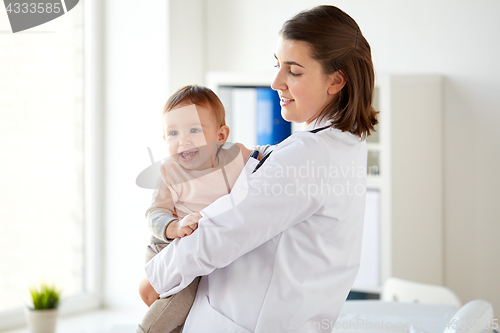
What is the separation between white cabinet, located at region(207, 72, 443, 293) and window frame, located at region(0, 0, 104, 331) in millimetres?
899

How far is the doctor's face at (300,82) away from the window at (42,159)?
208 centimetres

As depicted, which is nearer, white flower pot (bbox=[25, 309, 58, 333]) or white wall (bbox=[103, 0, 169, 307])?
white flower pot (bbox=[25, 309, 58, 333])

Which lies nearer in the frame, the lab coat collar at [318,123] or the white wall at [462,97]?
the lab coat collar at [318,123]

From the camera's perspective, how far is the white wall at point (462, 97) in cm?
268

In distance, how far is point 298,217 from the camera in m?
0.96

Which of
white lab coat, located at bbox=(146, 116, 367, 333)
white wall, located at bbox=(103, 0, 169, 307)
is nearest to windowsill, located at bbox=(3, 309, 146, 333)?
white wall, located at bbox=(103, 0, 169, 307)

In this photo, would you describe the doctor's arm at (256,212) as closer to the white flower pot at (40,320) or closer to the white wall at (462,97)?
the white flower pot at (40,320)

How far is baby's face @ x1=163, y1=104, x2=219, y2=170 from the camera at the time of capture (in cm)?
115

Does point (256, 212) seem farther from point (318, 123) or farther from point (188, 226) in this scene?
point (318, 123)

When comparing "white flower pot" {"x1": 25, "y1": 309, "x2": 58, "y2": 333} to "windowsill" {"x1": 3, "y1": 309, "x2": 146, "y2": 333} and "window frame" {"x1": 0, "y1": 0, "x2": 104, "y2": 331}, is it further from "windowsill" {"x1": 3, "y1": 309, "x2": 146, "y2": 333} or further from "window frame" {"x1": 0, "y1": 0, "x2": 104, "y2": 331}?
"window frame" {"x1": 0, "y1": 0, "x2": 104, "y2": 331}

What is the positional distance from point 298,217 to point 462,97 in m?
2.21
